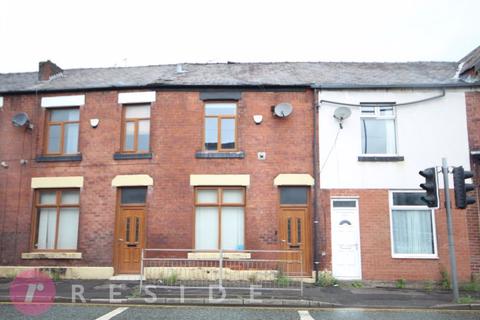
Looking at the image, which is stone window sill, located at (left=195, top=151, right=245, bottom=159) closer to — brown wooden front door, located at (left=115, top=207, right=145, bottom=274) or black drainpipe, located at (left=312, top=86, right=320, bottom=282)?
black drainpipe, located at (left=312, top=86, right=320, bottom=282)

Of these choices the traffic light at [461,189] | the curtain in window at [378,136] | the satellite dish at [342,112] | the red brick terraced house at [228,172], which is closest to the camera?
the traffic light at [461,189]

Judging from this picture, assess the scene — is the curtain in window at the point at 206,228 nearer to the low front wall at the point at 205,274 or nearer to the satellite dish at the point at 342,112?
the low front wall at the point at 205,274

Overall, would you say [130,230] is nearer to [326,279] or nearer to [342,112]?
[326,279]

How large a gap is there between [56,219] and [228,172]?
607cm

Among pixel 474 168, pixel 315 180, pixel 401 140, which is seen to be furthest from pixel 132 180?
pixel 474 168

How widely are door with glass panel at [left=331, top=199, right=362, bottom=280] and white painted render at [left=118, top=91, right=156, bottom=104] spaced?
6957mm

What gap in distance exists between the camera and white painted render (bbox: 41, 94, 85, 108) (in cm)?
1528

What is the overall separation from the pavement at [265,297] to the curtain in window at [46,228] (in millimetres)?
2330

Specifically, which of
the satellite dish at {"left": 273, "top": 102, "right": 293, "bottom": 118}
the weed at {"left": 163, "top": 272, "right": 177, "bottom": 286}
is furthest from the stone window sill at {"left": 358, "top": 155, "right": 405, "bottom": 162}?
the weed at {"left": 163, "top": 272, "right": 177, "bottom": 286}

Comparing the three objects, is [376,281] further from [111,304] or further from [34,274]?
Result: [34,274]

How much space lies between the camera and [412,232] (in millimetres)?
13828

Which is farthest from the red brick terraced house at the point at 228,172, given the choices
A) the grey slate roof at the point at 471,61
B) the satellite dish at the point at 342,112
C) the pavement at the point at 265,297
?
the pavement at the point at 265,297

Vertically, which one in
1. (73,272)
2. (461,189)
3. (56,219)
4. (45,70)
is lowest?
(73,272)

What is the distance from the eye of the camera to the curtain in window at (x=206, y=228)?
1426 centimetres
